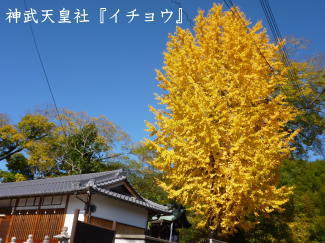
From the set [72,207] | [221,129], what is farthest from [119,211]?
[221,129]

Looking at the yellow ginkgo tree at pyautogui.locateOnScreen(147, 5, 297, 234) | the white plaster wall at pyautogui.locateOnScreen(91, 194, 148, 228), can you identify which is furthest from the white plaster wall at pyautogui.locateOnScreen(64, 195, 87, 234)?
the yellow ginkgo tree at pyautogui.locateOnScreen(147, 5, 297, 234)

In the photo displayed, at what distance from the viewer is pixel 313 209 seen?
33.1 feet

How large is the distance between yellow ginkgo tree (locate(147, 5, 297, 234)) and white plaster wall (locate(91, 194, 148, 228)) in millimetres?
4182

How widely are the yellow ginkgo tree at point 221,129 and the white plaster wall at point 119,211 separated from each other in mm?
4182

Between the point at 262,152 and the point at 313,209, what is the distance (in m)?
3.76

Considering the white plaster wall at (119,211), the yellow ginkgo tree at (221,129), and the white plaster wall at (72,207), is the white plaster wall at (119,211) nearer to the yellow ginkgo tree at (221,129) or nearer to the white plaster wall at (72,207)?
the white plaster wall at (72,207)

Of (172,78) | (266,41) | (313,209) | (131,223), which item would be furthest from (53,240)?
(266,41)

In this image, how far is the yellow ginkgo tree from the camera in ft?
26.8

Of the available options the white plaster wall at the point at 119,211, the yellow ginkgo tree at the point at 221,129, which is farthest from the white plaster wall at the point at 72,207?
the yellow ginkgo tree at the point at 221,129

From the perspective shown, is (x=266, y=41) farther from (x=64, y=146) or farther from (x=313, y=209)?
(x=64, y=146)

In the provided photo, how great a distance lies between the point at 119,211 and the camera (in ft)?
42.9

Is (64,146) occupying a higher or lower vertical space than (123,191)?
higher

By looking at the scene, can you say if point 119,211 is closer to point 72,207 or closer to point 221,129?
point 72,207

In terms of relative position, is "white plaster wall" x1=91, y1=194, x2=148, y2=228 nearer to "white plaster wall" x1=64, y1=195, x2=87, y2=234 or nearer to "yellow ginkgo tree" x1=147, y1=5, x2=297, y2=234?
"white plaster wall" x1=64, y1=195, x2=87, y2=234
